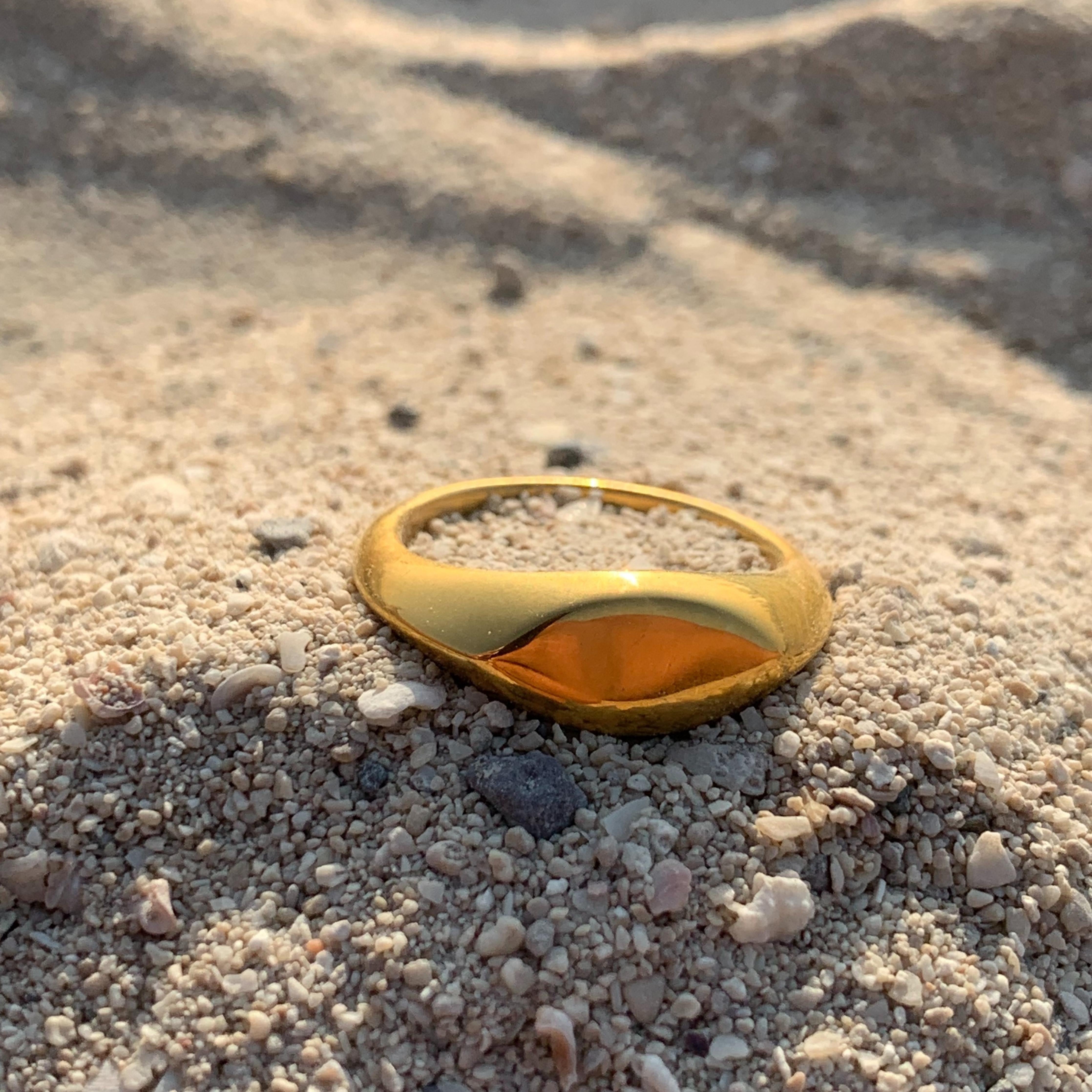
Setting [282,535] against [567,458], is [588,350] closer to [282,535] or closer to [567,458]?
[567,458]

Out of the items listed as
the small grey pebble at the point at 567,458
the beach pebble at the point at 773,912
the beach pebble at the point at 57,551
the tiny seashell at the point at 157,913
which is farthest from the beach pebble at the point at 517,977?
the small grey pebble at the point at 567,458

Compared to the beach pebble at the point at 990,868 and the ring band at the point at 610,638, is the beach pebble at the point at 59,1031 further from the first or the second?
the beach pebble at the point at 990,868

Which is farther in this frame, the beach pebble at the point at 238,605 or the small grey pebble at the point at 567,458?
the small grey pebble at the point at 567,458

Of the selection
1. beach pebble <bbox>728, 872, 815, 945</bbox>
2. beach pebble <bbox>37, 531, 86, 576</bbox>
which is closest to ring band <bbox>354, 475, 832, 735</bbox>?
beach pebble <bbox>728, 872, 815, 945</bbox>

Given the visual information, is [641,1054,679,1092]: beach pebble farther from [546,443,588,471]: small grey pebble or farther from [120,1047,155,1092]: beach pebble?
[546,443,588,471]: small grey pebble

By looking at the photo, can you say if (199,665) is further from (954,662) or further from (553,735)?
(954,662)

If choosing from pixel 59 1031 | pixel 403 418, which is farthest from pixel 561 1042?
pixel 403 418
